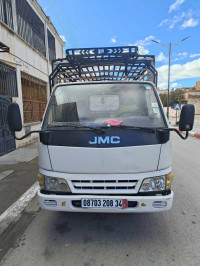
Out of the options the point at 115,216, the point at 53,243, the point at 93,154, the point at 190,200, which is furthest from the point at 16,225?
the point at 190,200

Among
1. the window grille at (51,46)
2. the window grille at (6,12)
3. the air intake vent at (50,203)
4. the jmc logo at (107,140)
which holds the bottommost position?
the air intake vent at (50,203)

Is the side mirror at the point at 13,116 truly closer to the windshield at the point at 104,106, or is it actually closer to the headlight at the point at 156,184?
the windshield at the point at 104,106

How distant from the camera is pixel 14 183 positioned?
448 centimetres

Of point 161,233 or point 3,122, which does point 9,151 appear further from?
point 161,233

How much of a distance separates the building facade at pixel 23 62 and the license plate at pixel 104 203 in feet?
19.1

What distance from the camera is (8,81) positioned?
7711 mm

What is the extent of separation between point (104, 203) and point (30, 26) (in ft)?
36.9

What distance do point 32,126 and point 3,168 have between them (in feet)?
15.7

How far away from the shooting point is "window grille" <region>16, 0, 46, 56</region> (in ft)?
29.8

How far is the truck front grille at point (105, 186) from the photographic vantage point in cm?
229

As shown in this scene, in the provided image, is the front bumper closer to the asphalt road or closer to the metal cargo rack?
the asphalt road

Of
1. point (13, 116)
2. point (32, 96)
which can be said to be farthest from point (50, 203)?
point (32, 96)

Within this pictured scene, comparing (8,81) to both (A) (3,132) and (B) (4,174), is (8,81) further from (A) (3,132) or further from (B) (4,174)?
(B) (4,174)

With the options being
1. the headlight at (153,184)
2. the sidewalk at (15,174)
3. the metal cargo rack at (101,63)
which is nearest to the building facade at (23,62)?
the sidewalk at (15,174)
